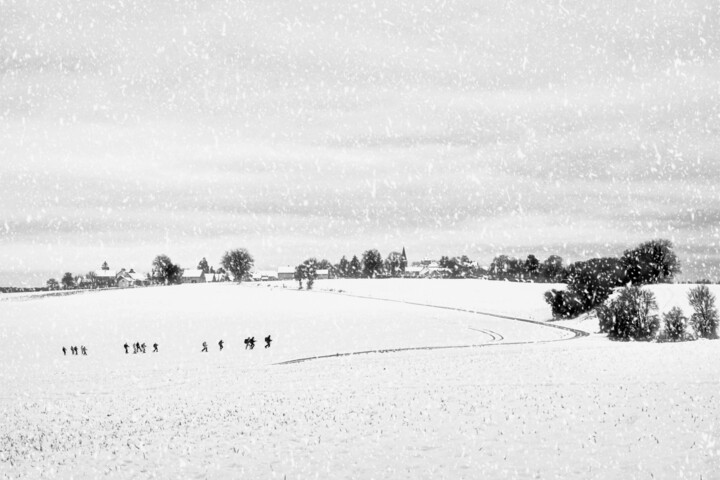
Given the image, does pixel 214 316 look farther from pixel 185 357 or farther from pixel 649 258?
pixel 649 258

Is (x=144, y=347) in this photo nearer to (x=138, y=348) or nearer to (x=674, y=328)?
(x=138, y=348)

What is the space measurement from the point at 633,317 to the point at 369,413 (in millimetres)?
34816

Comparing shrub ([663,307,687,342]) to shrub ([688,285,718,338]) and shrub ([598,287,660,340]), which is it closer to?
shrub ([598,287,660,340])

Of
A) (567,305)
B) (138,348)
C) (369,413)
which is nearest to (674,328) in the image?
(567,305)

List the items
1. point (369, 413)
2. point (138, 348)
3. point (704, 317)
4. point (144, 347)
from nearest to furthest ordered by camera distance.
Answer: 1. point (369, 413)
2. point (144, 347)
3. point (138, 348)
4. point (704, 317)

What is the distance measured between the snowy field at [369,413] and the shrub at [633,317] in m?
8.35

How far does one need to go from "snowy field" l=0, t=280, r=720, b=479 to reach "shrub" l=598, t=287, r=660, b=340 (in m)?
8.35

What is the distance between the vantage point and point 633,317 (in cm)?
4775

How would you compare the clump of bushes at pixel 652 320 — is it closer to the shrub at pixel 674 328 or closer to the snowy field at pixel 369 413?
the shrub at pixel 674 328

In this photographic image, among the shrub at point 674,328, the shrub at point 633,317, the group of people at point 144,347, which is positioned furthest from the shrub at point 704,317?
the group of people at point 144,347

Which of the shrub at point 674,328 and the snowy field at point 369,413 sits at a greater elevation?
the snowy field at point 369,413

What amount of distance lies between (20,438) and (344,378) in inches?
506

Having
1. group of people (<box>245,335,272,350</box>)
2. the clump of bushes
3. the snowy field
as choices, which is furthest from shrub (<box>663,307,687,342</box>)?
group of people (<box>245,335,272,350</box>)

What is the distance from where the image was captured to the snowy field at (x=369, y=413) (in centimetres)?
1466
